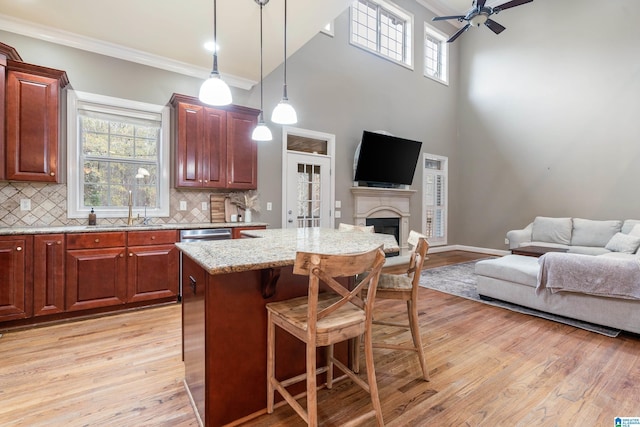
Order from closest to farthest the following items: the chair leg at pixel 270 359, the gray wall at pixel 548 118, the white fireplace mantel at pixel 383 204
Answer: the chair leg at pixel 270 359 < the gray wall at pixel 548 118 < the white fireplace mantel at pixel 383 204

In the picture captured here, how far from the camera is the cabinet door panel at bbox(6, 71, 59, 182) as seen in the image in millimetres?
2889

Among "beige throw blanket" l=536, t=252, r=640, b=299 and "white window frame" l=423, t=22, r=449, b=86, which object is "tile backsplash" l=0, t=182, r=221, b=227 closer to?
"beige throw blanket" l=536, t=252, r=640, b=299

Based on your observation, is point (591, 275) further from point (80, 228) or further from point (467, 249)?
point (80, 228)

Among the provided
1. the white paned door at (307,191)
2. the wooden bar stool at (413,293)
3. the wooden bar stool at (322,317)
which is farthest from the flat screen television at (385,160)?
the wooden bar stool at (322,317)

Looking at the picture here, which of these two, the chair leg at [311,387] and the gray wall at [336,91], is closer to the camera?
the chair leg at [311,387]

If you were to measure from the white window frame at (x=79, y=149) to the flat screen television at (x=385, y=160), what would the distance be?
3.22 metres

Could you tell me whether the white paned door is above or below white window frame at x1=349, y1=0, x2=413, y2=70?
below

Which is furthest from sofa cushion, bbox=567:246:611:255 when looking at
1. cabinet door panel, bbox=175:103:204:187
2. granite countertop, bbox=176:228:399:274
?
cabinet door panel, bbox=175:103:204:187

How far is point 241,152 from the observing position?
164 inches

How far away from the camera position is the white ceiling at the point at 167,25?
283 centimetres

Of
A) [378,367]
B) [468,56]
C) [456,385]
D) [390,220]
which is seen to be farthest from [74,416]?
[468,56]

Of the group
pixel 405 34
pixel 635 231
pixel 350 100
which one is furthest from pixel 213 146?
pixel 635 231

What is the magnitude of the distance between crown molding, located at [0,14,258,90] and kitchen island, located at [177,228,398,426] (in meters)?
3.07

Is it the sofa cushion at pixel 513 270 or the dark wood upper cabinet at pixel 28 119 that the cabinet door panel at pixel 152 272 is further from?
the sofa cushion at pixel 513 270
